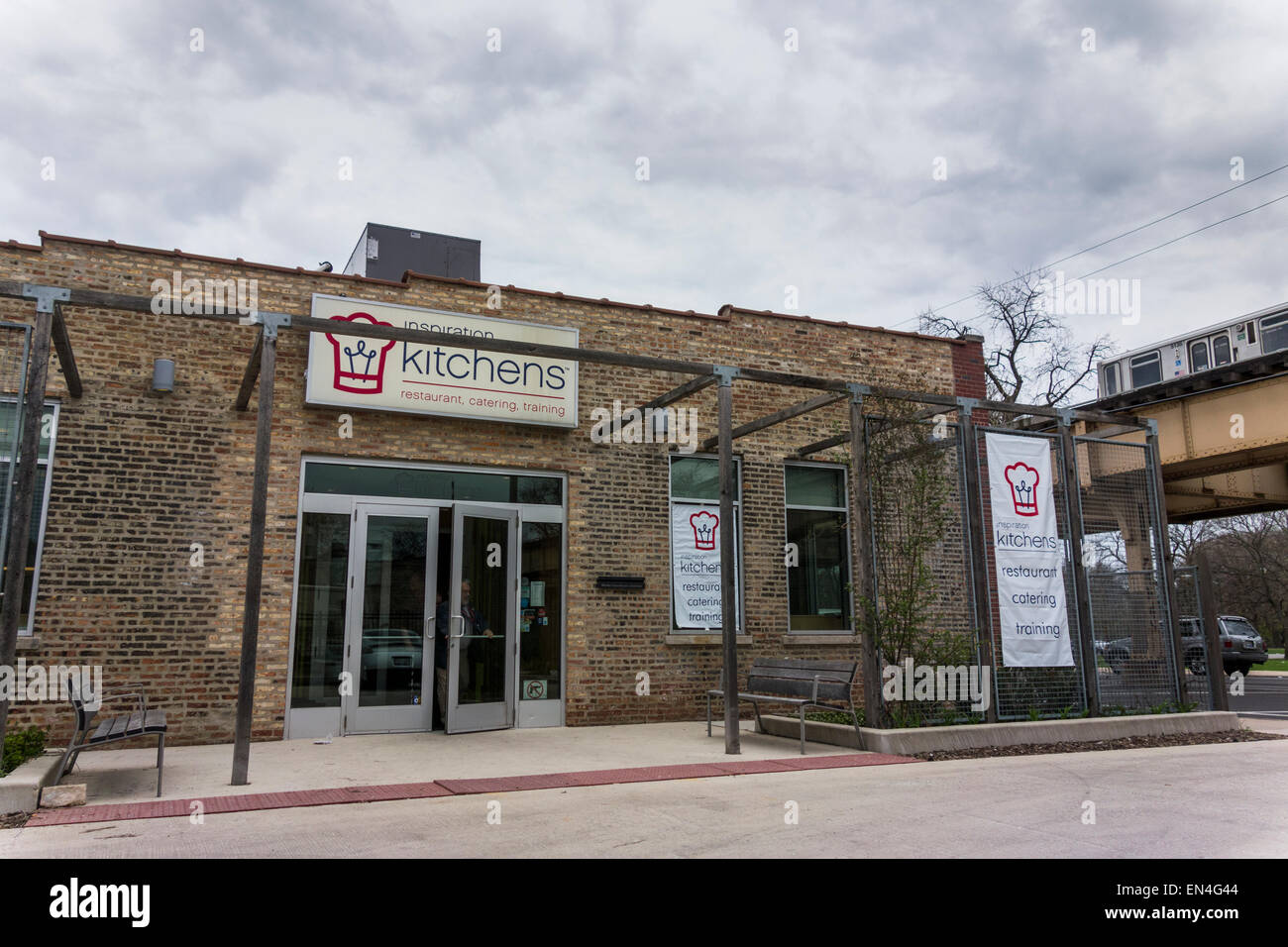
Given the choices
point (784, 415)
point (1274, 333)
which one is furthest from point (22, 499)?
point (1274, 333)

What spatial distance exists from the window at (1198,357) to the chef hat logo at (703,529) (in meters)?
14.6

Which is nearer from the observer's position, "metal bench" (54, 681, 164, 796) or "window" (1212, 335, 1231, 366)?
"metal bench" (54, 681, 164, 796)

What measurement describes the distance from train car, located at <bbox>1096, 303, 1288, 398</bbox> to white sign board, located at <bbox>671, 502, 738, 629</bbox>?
36.8ft

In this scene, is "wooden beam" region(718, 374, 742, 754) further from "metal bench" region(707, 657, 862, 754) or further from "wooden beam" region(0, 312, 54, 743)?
"wooden beam" region(0, 312, 54, 743)

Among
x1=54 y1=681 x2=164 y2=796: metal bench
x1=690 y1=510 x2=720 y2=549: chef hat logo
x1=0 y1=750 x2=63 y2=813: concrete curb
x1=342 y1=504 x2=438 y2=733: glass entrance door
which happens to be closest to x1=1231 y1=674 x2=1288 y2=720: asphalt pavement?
x1=690 y1=510 x2=720 y2=549: chef hat logo

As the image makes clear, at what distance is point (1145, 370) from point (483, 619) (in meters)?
18.7

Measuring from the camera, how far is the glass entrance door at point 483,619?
9.69 metres

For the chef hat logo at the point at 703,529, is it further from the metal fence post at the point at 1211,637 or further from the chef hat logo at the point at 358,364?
the metal fence post at the point at 1211,637

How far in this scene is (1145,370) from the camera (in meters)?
22.0

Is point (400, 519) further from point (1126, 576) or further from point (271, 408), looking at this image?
point (1126, 576)

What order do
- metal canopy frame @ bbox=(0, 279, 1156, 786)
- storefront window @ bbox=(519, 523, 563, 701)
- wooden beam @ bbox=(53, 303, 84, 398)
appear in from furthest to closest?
storefront window @ bbox=(519, 523, 563, 701)
wooden beam @ bbox=(53, 303, 84, 398)
metal canopy frame @ bbox=(0, 279, 1156, 786)

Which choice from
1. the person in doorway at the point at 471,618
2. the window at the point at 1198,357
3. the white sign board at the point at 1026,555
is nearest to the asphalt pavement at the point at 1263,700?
the white sign board at the point at 1026,555

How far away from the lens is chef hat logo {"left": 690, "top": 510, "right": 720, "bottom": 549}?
11.6 metres
